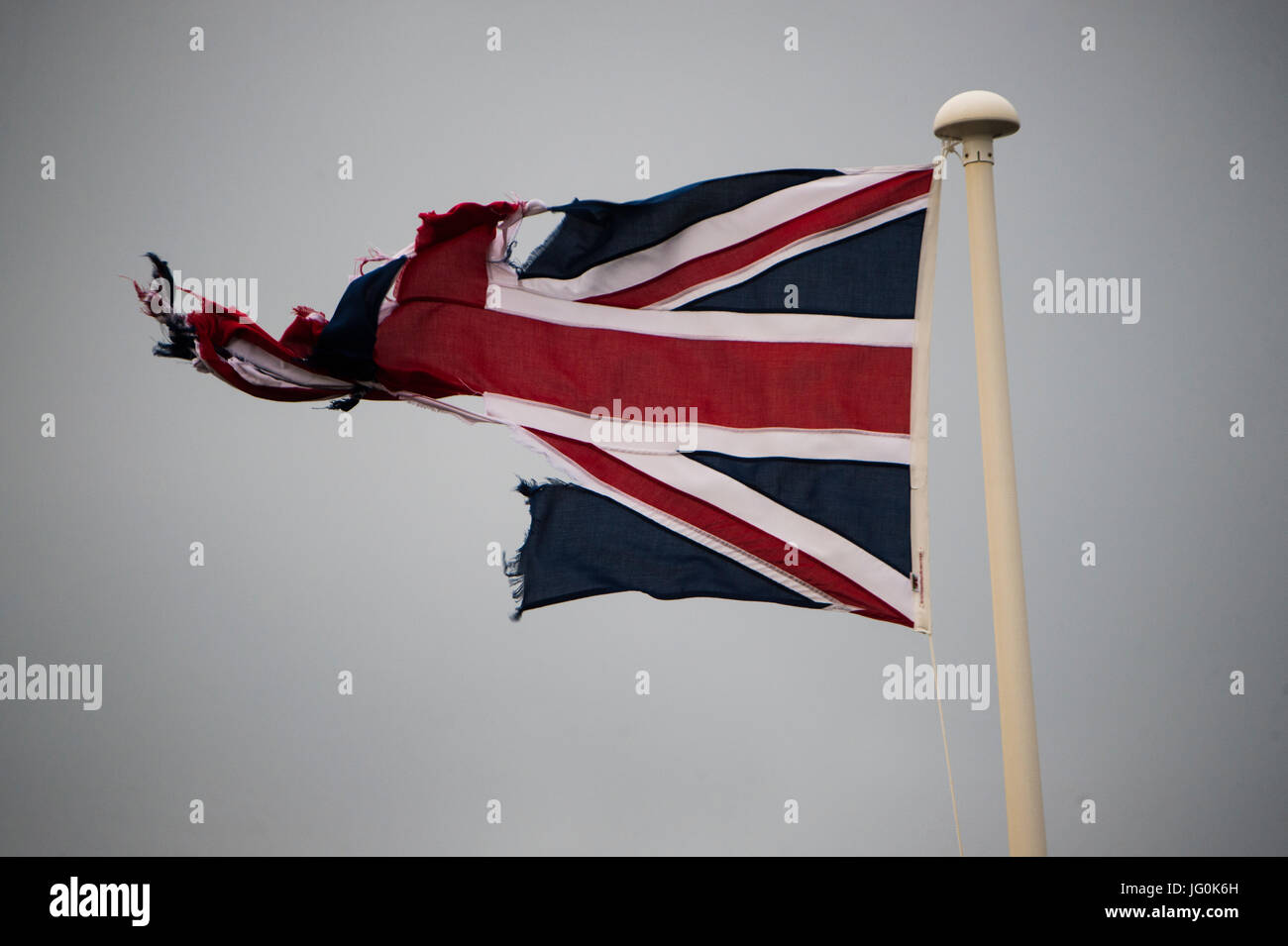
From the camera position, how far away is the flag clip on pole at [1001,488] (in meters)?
3.76

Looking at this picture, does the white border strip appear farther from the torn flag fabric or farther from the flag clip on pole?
the flag clip on pole

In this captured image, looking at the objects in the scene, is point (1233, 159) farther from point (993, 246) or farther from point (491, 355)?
point (491, 355)

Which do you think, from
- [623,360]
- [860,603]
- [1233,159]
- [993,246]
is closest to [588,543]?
[623,360]

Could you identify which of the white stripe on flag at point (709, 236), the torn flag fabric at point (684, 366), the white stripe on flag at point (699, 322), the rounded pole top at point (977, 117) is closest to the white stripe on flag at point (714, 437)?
the torn flag fabric at point (684, 366)

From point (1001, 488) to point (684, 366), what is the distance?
1.33 m

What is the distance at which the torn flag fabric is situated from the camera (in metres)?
4.33

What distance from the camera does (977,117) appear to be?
12.7 ft

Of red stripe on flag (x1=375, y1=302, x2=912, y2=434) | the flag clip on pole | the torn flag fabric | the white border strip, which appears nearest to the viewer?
the flag clip on pole

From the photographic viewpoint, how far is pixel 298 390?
4688 millimetres

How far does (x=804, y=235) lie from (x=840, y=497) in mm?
956

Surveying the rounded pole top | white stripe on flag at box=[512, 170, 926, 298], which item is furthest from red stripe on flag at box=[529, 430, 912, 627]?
the rounded pole top

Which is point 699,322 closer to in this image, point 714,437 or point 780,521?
point 714,437

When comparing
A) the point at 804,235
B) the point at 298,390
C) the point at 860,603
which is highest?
the point at 804,235

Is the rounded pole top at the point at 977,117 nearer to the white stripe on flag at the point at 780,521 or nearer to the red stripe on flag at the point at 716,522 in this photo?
the white stripe on flag at the point at 780,521
